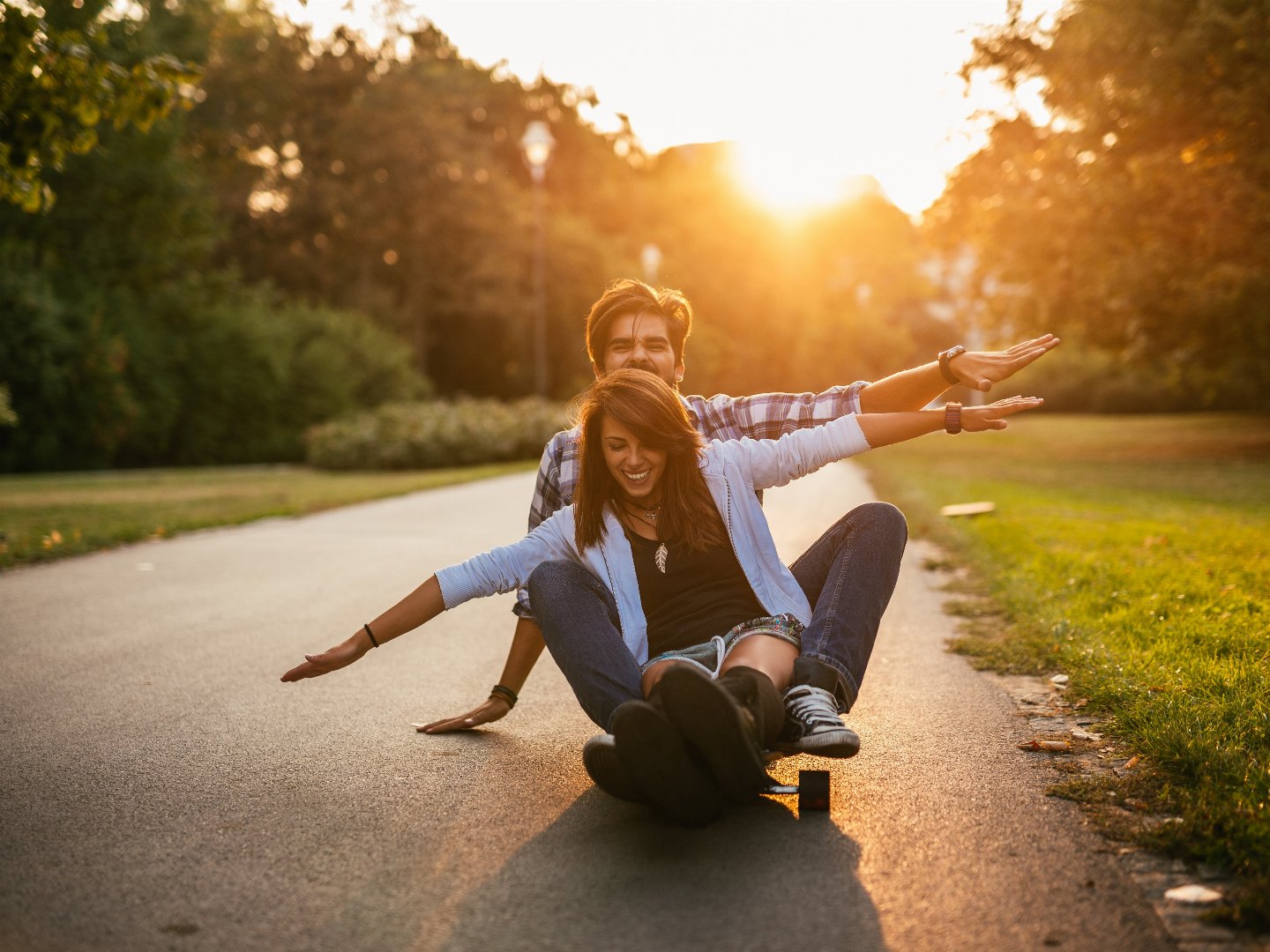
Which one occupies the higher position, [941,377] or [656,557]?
[941,377]

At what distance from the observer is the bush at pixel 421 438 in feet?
74.6

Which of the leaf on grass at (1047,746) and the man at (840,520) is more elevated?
the man at (840,520)

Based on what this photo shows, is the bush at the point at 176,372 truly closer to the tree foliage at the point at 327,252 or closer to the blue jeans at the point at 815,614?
the tree foliage at the point at 327,252

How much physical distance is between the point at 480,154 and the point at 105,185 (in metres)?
15.0

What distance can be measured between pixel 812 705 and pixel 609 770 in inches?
25.2

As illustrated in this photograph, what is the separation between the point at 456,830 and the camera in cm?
339

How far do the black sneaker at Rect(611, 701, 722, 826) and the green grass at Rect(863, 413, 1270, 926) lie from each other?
1.17m

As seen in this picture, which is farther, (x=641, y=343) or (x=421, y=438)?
(x=421, y=438)

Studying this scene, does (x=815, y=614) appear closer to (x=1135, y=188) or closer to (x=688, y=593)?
(x=688, y=593)

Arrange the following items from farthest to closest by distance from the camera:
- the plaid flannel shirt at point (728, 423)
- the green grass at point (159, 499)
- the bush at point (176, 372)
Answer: the bush at point (176, 372) < the green grass at point (159, 499) < the plaid flannel shirt at point (728, 423)

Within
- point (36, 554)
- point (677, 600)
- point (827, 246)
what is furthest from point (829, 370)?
point (677, 600)

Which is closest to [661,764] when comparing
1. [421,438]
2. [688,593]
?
[688,593]

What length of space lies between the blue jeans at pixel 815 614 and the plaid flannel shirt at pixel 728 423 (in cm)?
49

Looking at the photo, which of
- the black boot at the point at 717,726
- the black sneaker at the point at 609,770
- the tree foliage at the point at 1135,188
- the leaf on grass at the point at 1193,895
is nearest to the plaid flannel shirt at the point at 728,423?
the black sneaker at the point at 609,770
